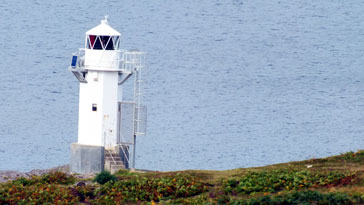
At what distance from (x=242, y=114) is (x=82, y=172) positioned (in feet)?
100

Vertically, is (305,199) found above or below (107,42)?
below

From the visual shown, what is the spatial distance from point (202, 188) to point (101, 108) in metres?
12.7

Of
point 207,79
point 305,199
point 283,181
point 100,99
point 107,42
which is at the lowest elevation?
point 305,199

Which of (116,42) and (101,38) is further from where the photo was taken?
(116,42)

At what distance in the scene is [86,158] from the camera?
33.3 metres

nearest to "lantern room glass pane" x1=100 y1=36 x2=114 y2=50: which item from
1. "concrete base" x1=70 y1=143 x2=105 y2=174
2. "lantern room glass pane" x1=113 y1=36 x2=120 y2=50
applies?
"lantern room glass pane" x1=113 y1=36 x2=120 y2=50

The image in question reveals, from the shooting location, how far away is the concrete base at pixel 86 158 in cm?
3294

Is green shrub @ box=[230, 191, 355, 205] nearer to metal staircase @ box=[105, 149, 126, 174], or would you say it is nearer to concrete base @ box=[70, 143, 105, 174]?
metal staircase @ box=[105, 149, 126, 174]

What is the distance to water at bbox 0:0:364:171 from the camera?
2096 inches

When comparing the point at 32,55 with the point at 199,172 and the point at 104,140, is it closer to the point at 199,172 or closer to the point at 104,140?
the point at 104,140

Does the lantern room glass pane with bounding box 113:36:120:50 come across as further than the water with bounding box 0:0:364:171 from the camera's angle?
No

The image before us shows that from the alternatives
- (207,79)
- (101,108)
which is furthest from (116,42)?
(207,79)

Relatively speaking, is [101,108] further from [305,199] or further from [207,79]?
[207,79]

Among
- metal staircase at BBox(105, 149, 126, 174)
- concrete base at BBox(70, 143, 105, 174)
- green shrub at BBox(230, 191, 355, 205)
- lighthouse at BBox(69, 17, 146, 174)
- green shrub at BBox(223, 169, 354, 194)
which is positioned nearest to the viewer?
green shrub at BBox(230, 191, 355, 205)
